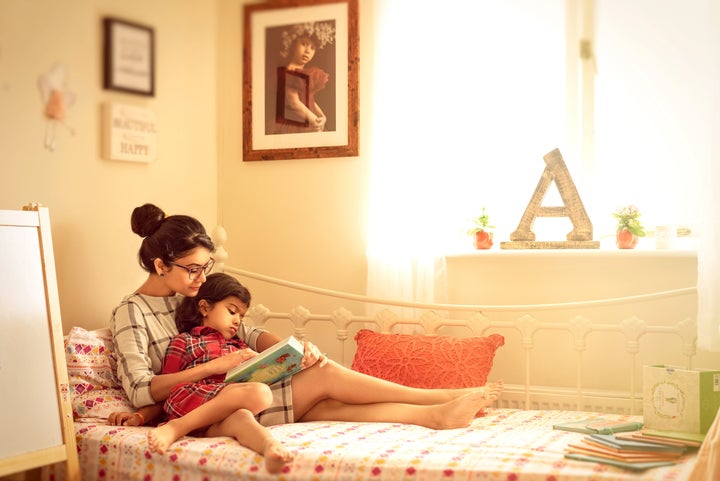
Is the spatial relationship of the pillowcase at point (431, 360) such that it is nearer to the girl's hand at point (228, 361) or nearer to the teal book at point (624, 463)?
the girl's hand at point (228, 361)

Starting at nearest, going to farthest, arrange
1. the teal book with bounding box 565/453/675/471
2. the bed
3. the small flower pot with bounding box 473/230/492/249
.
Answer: the teal book with bounding box 565/453/675/471 → the bed → the small flower pot with bounding box 473/230/492/249

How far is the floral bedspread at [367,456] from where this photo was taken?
192 centimetres

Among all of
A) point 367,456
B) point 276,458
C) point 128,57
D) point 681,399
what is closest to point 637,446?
point 681,399

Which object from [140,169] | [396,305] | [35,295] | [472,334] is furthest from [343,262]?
[35,295]

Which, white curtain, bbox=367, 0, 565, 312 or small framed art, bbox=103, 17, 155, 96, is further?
white curtain, bbox=367, 0, 565, 312

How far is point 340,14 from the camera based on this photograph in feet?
10.4

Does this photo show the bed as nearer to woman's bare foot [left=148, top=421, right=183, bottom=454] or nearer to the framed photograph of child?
woman's bare foot [left=148, top=421, right=183, bottom=454]

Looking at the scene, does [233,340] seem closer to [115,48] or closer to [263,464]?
[263,464]

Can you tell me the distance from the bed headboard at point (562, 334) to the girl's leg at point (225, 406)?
750 millimetres

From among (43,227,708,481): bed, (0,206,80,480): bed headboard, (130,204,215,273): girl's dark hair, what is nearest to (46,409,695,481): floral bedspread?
(43,227,708,481): bed

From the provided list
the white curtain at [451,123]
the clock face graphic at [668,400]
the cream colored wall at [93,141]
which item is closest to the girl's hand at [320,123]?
the white curtain at [451,123]

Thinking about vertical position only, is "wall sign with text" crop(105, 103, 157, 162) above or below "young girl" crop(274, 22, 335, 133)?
below

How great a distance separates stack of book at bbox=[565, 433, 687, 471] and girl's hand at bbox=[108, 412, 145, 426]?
46.9 inches

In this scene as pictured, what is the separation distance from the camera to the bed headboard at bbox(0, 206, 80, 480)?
84.1 inches
